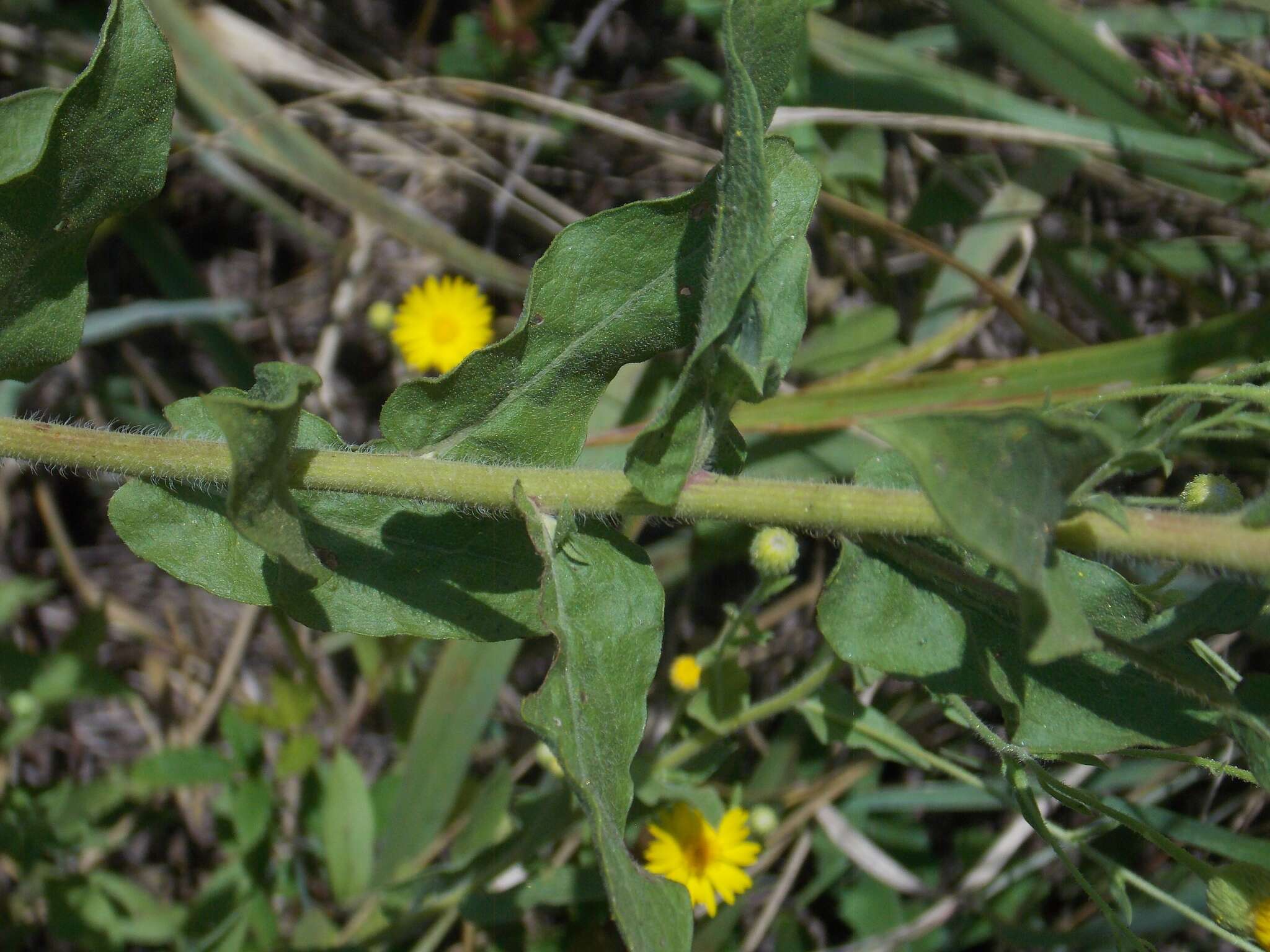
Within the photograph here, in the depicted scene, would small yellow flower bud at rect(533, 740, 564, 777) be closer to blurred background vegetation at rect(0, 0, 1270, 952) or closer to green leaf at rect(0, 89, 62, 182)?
blurred background vegetation at rect(0, 0, 1270, 952)

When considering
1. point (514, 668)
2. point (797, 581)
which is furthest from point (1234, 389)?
point (514, 668)

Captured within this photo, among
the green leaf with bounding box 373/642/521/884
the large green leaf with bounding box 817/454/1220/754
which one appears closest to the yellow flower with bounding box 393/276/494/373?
the green leaf with bounding box 373/642/521/884

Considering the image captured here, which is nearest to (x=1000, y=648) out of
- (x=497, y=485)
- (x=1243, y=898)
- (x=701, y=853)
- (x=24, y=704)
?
(x=1243, y=898)

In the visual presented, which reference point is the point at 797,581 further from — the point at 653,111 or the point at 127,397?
the point at 127,397

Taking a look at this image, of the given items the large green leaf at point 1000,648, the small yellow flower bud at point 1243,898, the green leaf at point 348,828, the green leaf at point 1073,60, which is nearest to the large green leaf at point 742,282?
the large green leaf at point 1000,648

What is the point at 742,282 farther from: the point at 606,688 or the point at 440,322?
the point at 440,322

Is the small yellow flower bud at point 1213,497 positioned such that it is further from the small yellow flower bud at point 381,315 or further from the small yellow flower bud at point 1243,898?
the small yellow flower bud at point 381,315
